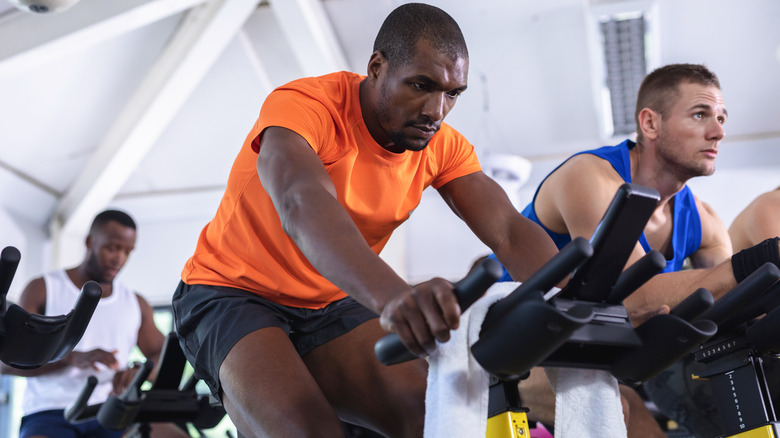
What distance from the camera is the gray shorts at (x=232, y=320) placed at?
148 centimetres

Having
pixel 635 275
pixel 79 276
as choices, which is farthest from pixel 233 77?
pixel 635 275

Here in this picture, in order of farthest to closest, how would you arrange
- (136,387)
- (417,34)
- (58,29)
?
(58,29), (136,387), (417,34)

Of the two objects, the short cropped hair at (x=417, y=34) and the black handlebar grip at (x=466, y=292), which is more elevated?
the short cropped hair at (x=417, y=34)

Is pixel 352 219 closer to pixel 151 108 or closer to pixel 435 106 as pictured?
pixel 435 106

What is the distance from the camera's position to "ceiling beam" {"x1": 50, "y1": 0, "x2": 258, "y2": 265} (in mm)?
4875

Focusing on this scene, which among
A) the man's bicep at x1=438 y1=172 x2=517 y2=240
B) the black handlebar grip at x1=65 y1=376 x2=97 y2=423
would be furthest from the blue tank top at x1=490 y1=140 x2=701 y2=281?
the black handlebar grip at x1=65 y1=376 x2=97 y2=423

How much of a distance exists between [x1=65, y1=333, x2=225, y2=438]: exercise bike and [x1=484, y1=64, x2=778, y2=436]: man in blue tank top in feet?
3.97

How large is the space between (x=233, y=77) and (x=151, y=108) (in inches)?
26.1

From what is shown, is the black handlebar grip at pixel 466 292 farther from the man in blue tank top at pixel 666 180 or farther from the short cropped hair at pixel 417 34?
the man in blue tank top at pixel 666 180

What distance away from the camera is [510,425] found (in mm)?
1186

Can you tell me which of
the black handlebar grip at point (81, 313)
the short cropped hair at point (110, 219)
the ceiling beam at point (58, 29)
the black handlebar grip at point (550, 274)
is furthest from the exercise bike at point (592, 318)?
the ceiling beam at point (58, 29)

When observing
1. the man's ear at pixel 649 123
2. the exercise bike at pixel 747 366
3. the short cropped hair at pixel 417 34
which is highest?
the short cropped hair at pixel 417 34

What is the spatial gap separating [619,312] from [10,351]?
1338 mm

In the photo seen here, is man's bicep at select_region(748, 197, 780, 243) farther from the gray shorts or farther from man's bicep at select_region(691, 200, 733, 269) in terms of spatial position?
the gray shorts
